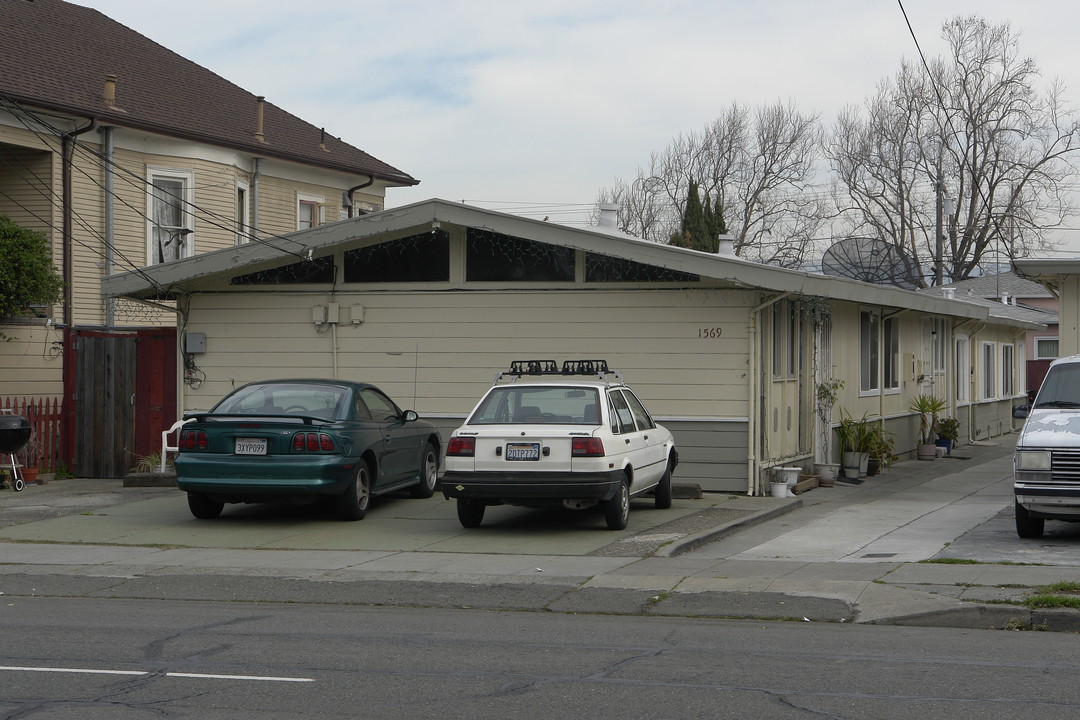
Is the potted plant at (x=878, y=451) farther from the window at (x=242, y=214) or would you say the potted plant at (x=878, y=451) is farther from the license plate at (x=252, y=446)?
the window at (x=242, y=214)

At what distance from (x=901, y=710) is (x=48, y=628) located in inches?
222

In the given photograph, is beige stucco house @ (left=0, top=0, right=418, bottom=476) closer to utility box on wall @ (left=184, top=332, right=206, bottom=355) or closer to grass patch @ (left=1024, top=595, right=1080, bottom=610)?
utility box on wall @ (left=184, top=332, right=206, bottom=355)

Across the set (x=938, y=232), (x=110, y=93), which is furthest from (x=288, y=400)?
(x=938, y=232)

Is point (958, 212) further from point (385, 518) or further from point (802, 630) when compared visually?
point (802, 630)

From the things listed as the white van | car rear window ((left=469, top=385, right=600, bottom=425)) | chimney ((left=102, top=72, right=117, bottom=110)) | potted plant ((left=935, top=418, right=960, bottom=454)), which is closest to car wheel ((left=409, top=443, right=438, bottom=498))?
car rear window ((left=469, top=385, right=600, bottom=425))

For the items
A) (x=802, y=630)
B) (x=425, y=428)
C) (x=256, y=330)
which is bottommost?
(x=802, y=630)

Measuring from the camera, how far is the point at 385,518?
47.1 ft

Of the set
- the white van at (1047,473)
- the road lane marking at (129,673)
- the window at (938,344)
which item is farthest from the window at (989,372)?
the road lane marking at (129,673)

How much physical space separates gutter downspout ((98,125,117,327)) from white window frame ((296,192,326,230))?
213 inches

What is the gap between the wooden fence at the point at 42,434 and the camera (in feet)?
60.1

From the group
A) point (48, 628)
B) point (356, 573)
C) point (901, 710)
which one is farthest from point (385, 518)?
point (901, 710)

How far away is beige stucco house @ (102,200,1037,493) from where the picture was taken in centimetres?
1600

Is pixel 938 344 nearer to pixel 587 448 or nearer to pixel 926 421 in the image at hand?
pixel 926 421

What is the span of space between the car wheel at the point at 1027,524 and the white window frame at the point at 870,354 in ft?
29.8
